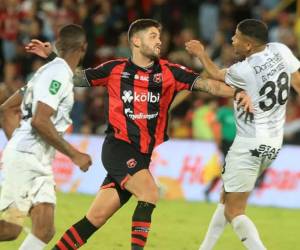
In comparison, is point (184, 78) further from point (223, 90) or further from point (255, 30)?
point (255, 30)

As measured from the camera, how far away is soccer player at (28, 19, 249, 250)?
27.8ft

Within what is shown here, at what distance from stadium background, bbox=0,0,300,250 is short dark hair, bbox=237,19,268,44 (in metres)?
3.05

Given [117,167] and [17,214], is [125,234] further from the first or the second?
[17,214]

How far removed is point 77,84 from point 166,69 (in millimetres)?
829

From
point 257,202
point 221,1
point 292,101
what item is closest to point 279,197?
point 257,202

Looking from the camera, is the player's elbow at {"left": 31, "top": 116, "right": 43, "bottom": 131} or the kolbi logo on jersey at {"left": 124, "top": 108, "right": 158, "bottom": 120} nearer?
the player's elbow at {"left": 31, "top": 116, "right": 43, "bottom": 131}

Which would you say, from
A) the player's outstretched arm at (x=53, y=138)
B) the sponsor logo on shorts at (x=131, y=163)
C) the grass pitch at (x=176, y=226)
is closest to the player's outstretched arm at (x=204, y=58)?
the sponsor logo on shorts at (x=131, y=163)

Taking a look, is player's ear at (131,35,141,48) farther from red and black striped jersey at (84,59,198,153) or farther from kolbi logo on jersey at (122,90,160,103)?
kolbi logo on jersey at (122,90,160,103)

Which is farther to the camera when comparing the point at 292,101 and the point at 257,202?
the point at 292,101

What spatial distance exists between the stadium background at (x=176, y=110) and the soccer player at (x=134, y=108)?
7.75 ft

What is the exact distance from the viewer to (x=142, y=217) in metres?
8.26

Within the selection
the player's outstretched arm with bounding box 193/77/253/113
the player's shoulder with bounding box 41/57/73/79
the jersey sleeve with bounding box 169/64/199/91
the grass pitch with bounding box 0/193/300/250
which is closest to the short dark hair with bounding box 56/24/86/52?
the player's shoulder with bounding box 41/57/73/79

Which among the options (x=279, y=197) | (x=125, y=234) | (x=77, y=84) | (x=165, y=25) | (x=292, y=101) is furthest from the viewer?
(x=165, y=25)

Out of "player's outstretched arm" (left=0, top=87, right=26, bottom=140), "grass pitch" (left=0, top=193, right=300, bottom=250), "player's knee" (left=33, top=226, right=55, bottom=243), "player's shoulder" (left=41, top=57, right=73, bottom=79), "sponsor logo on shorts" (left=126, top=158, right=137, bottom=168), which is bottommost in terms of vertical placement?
"grass pitch" (left=0, top=193, right=300, bottom=250)
